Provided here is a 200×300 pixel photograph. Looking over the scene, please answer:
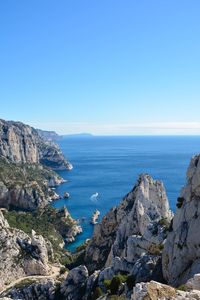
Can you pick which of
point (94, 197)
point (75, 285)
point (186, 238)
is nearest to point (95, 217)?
point (94, 197)

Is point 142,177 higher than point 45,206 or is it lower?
higher

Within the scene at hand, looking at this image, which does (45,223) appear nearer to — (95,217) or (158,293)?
(95,217)

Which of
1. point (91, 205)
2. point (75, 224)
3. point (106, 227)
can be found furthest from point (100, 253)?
point (91, 205)

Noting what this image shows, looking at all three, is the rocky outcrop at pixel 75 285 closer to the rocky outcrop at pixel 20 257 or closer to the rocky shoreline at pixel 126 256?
the rocky shoreline at pixel 126 256

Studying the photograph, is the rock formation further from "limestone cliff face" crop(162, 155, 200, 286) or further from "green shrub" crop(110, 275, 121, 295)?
"green shrub" crop(110, 275, 121, 295)

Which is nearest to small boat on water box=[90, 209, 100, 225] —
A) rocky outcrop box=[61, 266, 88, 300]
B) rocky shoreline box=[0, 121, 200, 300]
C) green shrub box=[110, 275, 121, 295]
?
rocky shoreline box=[0, 121, 200, 300]

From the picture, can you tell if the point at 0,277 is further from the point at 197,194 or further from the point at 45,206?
the point at 45,206

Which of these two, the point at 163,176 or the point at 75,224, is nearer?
the point at 75,224
